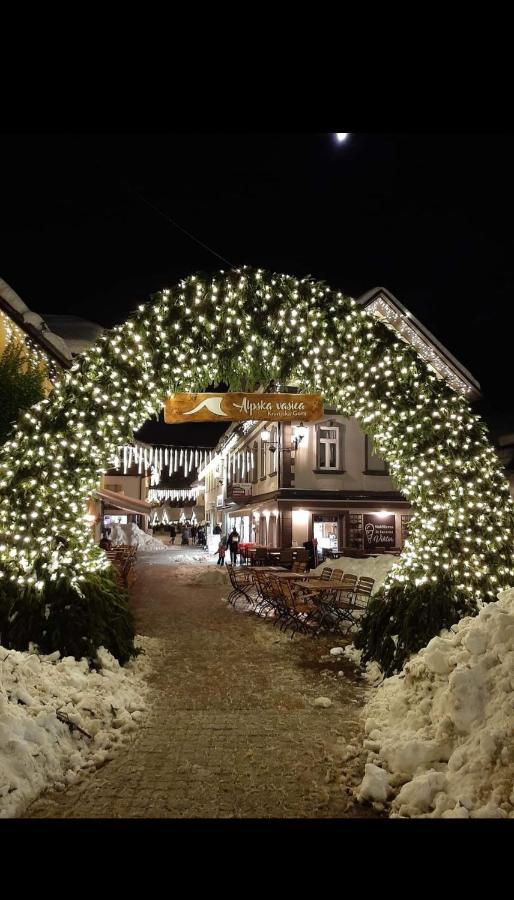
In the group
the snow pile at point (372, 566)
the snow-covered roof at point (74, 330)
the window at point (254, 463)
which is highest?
the snow-covered roof at point (74, 330)

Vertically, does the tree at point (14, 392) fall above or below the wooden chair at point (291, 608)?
above

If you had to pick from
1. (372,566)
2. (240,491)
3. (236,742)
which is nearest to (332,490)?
A: (240,491)

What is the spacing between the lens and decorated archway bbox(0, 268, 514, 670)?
6.94m

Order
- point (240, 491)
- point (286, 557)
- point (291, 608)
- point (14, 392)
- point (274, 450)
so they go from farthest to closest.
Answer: point (240, 491) → point (274, 450) → point (286, 557) → point (291, 608) → point (14, 392)

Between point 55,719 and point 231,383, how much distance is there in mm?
5240

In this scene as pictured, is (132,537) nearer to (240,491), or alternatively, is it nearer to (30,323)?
(240,491)

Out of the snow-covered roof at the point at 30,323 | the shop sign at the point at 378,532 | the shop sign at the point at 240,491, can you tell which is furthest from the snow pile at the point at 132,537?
the snow-covered roof at the point at 30,323

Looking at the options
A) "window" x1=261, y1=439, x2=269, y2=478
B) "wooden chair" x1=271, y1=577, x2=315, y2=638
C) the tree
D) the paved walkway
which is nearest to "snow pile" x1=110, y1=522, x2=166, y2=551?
"window" x1=261, y1=439, x2=269, y2=478

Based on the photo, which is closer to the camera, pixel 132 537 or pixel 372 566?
pixel 372 566

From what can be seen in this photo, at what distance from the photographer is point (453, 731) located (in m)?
4.50

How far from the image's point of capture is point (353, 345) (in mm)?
7918

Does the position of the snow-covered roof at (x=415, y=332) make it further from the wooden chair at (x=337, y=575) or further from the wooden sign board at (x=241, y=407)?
the wooden sign board at (x=241, y=407)

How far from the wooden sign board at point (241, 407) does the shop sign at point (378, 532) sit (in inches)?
612

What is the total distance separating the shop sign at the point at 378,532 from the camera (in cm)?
2334
